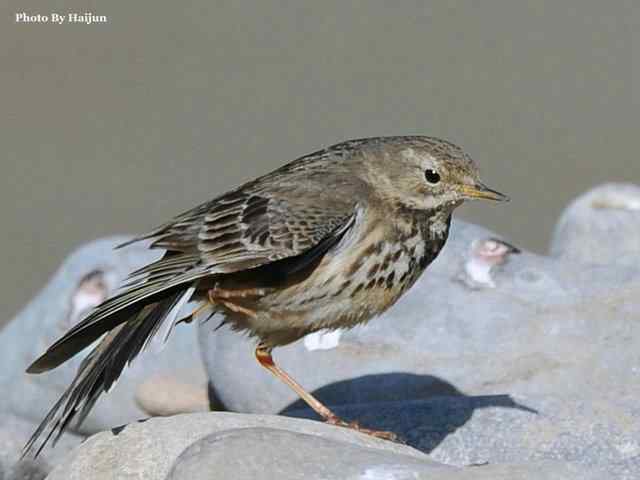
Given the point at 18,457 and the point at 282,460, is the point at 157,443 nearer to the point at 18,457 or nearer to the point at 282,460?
the point at 282,460

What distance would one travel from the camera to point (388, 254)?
7879 mm

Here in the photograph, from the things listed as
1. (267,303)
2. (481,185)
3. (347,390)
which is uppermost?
(481,185)

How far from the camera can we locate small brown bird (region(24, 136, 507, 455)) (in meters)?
7.55

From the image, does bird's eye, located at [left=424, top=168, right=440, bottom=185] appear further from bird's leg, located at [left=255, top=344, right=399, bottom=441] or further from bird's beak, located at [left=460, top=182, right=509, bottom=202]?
bird's leg, located at [left=255, top=344, right=399, bottom=441]

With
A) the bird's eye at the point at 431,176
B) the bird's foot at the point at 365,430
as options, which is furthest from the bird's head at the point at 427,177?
the bird's foot at the point at 365,430

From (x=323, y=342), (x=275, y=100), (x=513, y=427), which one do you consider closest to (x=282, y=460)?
(x=513, y=427)

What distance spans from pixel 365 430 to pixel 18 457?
211 cm

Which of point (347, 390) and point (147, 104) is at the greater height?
point (147, 104)

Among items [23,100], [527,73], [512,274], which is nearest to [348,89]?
[527,73]

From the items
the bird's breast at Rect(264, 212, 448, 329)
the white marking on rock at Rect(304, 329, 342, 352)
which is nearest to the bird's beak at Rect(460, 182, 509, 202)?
the bird's breast at Rect(264, 212, 448, 329)

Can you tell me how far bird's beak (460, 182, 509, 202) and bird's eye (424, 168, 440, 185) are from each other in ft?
0.44

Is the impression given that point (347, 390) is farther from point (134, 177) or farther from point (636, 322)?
point (134, 177)

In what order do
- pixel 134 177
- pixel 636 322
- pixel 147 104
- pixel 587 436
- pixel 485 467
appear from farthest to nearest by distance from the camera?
pixel 147 104, pixel 134 177, pixel 636 322, pixel 587 436, pixel 485 467

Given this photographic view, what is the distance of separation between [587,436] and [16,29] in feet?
42.8
